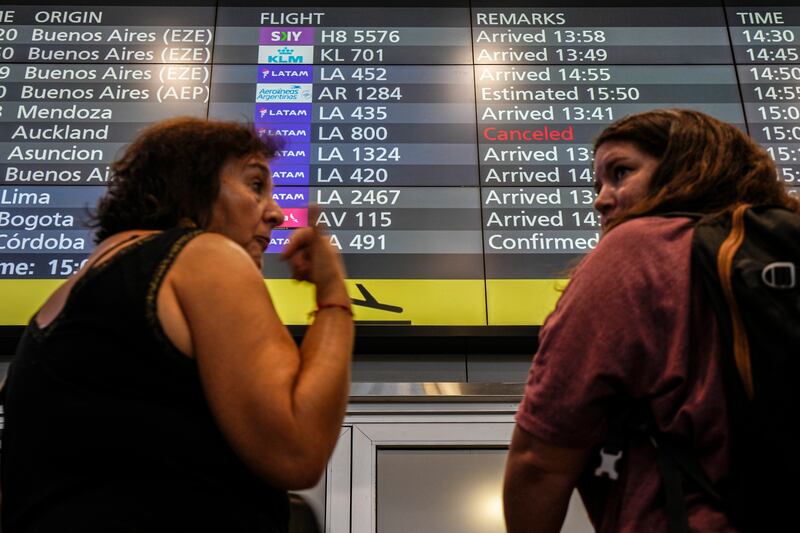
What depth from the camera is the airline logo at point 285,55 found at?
10.8ft

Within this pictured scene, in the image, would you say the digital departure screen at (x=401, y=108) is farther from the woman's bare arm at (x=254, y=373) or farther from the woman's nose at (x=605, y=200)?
the woman's bare arm at (x=254, y=373)

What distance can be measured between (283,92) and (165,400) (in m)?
2.34

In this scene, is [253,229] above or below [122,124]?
below

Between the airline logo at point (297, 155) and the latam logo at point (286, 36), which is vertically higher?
the latam logo at point (286, 36)

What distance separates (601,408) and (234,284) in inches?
19.9

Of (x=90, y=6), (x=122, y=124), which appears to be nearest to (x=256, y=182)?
(x=122, y=124)

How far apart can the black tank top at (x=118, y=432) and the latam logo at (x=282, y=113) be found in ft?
6.89

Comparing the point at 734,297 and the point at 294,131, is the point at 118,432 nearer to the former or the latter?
the point at 734,297

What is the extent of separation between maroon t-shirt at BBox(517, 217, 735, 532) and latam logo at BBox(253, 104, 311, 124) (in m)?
2.20

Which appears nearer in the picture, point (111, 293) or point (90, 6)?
point (111, 293)

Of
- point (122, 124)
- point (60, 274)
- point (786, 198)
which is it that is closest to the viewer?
point (786, 198)

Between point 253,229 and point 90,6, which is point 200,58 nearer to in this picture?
point 90,6

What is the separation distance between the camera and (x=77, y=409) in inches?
40.2

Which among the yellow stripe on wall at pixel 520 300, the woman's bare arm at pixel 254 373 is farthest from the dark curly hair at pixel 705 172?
the yellow stripe on wall at pixel 520 300
